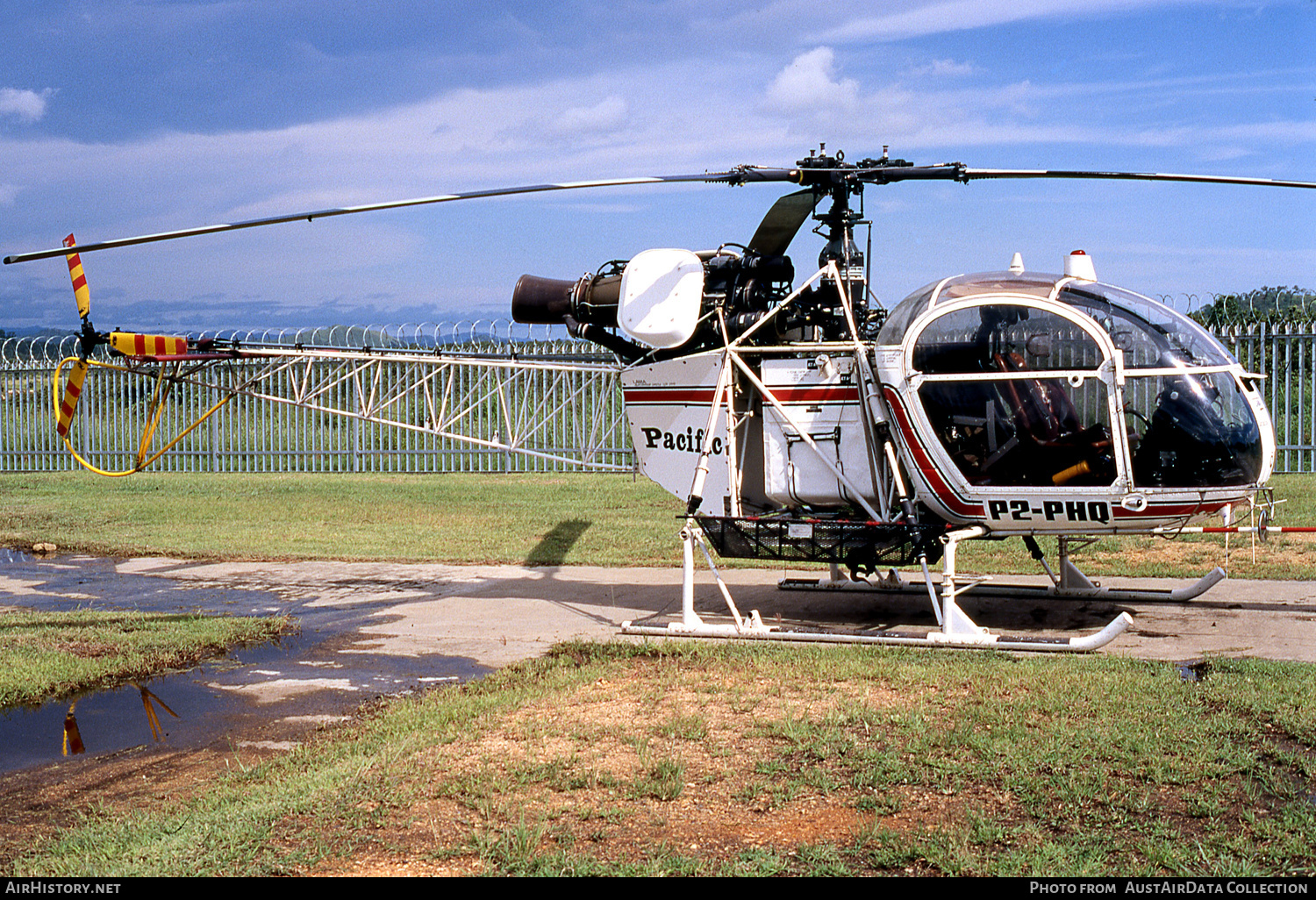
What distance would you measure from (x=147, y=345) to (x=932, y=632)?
8.11m

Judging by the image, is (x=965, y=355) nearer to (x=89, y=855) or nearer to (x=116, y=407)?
(x=89, y=855)

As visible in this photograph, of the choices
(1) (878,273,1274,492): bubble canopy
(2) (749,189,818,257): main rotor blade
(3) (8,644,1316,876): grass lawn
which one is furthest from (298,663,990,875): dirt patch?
(2) (749,189,818,257): main rotor blade

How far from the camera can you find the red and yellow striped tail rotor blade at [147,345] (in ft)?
36.7

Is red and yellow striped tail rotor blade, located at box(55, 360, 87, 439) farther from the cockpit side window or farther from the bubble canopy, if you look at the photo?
the cockpit side window

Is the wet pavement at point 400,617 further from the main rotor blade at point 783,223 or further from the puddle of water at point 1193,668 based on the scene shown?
the main rotor blade at point 783,223

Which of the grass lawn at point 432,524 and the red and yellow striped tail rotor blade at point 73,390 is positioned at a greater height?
the red and yellow striped tail rotor blade at point 73,390

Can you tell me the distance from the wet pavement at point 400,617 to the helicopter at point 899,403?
0.70 meters

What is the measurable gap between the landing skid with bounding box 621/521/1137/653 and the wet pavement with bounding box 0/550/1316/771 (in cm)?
44

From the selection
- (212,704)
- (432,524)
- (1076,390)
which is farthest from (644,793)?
(432,524)

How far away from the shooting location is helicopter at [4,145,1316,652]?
8.09 metres

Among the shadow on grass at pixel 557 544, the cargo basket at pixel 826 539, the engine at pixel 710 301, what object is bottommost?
the shadow on grass at pixel 557 544

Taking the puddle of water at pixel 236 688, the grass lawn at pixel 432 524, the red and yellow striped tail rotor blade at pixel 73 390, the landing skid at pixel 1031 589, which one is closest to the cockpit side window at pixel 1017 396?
the landing skid at pixel 1031 589
